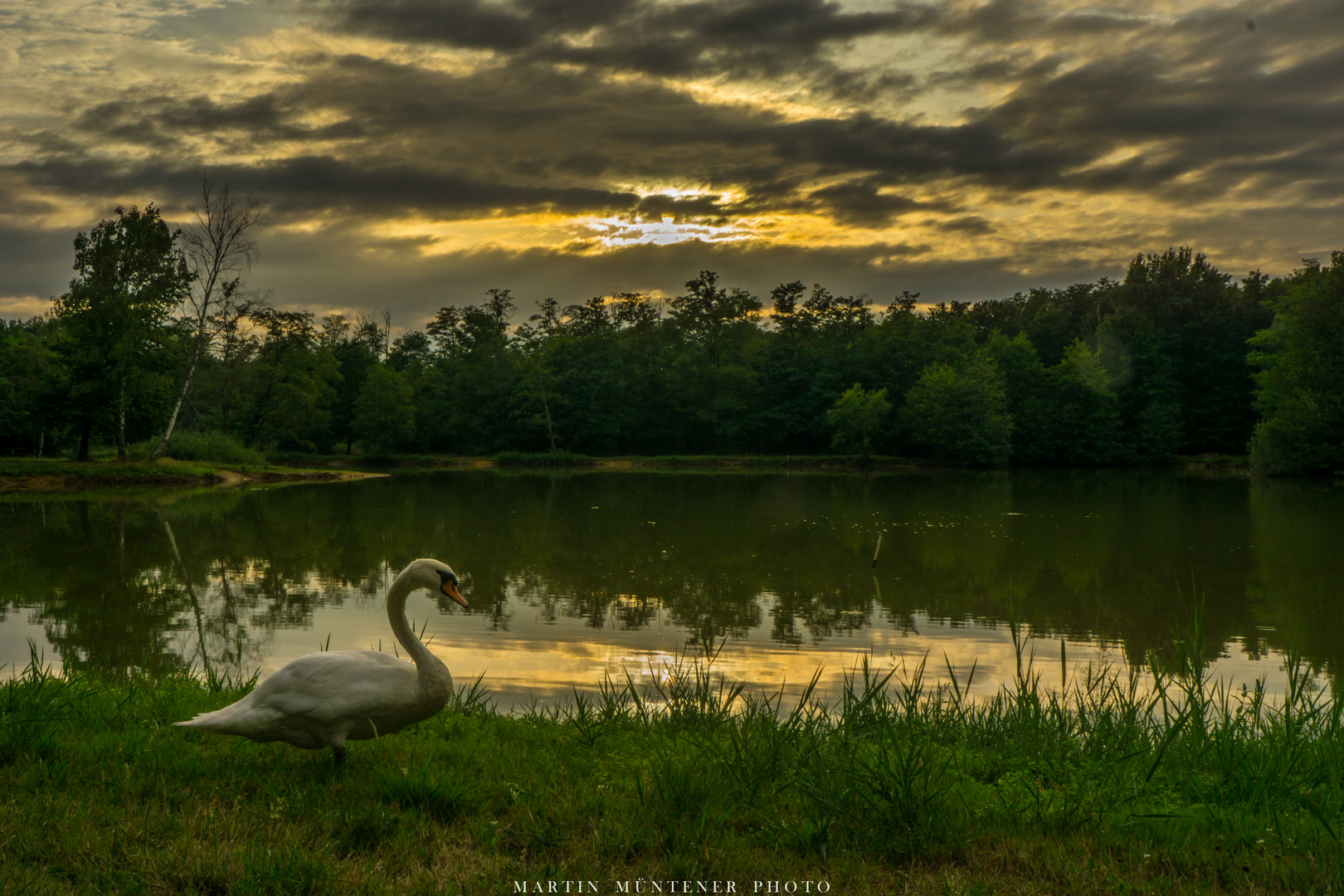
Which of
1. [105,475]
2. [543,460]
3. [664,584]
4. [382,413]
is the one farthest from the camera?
[543,460]

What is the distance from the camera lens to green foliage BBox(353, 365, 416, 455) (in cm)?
6400

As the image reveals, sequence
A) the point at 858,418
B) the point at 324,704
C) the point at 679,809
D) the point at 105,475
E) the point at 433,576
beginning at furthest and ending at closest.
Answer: the point at 858,418
the point at 105,475
the point at 433,576
the point at 324,704
the point at 679,809

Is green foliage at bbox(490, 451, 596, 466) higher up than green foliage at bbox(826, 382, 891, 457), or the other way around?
green foliage at bbox(826, 382, 891, 457)

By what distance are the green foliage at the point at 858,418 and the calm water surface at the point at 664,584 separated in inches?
1332

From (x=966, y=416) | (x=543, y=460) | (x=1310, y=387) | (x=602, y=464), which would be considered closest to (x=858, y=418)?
(x=966, y=416)

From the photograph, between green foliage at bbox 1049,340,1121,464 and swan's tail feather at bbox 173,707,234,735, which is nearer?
swan's tail feather at bbox 173,707,234,735

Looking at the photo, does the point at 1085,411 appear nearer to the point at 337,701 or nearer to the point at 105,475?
the point at 105,475

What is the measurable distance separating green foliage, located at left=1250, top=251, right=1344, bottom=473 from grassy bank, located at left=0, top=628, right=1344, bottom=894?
164 feet

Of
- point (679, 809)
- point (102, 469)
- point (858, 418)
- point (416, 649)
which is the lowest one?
point (679, 809)

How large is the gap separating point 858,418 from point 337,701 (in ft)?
197

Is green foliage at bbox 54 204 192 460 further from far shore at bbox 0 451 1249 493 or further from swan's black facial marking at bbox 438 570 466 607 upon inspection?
swan's black facial marking at bbox 438 570 466 607

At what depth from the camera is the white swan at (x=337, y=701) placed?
410 centimetres

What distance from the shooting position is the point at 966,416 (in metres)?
61.2

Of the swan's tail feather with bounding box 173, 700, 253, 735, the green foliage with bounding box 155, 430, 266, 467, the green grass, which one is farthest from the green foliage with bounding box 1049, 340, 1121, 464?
the swan's tail feather with bounding box 173, 700, 253, 735
